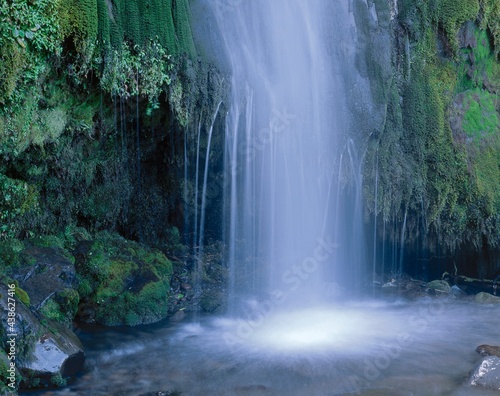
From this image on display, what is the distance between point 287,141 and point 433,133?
3.40 m

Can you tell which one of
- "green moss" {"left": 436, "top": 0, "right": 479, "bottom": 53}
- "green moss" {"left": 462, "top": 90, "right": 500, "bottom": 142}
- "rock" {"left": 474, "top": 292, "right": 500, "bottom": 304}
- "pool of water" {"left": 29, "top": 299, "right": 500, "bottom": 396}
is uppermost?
"green moss" {"left": 436, "top": 0, "right": 479, "bottom": 53}

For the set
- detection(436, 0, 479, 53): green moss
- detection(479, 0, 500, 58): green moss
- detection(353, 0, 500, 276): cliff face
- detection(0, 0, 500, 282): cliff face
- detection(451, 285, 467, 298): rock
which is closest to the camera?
detection(0, 0, 500, 282): cliff face

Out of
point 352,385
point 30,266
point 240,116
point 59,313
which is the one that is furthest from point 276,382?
point 240,116

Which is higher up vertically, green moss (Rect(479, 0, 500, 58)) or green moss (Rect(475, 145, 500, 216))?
green moss (Rect(479, 0, 500, 58))

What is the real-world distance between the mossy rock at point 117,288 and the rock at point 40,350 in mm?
2171

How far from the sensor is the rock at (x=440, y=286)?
38.7ft

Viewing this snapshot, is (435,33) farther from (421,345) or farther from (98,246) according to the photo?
(98,246)

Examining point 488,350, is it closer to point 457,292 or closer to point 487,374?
point 487,374

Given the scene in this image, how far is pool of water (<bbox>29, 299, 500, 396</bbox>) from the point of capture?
6590 millimetres

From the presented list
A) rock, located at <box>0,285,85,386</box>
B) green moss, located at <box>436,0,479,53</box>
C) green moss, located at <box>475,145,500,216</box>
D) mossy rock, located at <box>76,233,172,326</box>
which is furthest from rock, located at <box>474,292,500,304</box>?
rock, located at <box>0,285,85,386</box>

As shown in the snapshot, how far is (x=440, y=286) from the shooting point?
11.9m

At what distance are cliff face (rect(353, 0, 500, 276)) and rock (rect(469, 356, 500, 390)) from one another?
16.8ft

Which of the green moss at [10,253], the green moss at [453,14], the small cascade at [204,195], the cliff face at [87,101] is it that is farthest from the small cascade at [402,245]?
the green moss at [10,253]

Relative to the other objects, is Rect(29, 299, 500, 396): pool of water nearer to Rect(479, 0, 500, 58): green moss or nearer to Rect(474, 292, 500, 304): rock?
Rect(474, 292, 500, 304): rock
